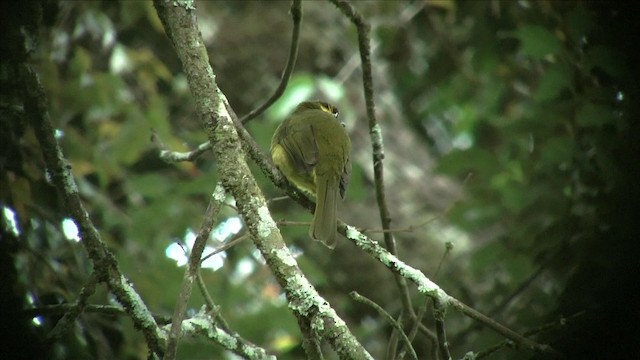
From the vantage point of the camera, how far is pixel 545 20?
442cm

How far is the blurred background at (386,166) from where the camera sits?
348 centimetres

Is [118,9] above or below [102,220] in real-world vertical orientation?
above

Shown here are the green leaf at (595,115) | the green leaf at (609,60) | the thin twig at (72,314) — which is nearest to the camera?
the thin twig at (72,314)

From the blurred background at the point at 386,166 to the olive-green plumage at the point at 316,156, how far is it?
18 centimetres

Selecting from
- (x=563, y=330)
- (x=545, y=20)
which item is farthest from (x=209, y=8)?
(x=563, y=330)

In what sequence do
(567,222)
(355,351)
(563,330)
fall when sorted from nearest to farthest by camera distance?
(355,351), (563,330), (567,222)

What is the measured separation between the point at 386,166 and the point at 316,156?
8.77 ft

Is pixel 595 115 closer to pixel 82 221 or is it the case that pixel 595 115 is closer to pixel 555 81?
pixel 555 81

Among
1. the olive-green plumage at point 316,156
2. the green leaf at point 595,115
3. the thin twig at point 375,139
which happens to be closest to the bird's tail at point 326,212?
the olive-green plumage at point 316,156

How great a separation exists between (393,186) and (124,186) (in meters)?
2.21

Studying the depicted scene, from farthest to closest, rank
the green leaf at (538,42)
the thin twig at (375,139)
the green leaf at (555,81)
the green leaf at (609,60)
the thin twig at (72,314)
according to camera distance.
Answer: the green leaf at (555,81) → the green leaf at (538,42) → the green leaf at (609,60) → the thin twig at (375,139) → the thin twig at (72,314)

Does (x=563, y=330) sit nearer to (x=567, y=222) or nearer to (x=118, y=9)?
(x=567, y=222)

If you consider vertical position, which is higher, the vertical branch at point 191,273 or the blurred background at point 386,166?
the blurred background at point 386,166

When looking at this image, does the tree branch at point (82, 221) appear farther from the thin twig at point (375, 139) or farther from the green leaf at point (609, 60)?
the green leaf at point (609, 60)
